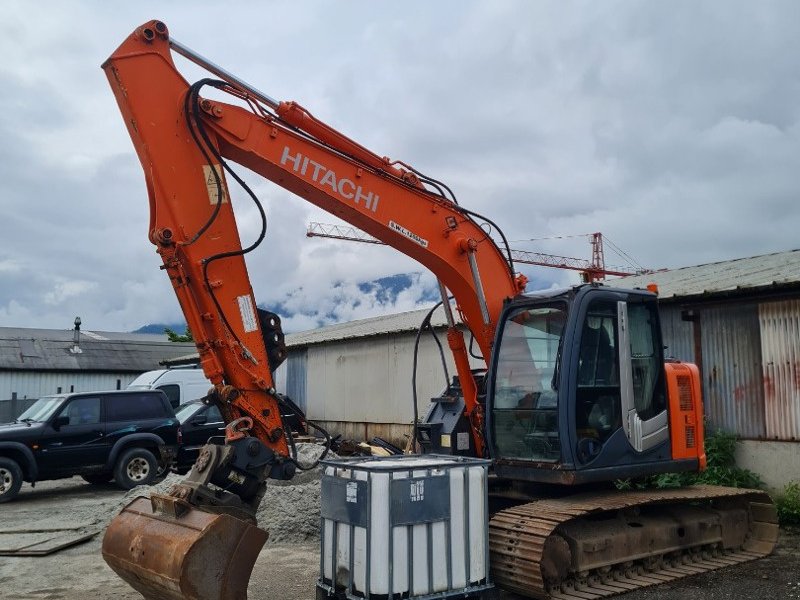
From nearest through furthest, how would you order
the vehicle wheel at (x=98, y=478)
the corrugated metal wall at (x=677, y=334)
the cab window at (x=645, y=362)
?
the cab window at (x=645, y=362), the corrugated metal wall at (x=677, y=334), the vehicle wheel at (x=98, y=478)

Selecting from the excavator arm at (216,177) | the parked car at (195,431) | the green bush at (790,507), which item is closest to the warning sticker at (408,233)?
the excavator arm at (216,177)

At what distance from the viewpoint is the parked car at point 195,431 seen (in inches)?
627

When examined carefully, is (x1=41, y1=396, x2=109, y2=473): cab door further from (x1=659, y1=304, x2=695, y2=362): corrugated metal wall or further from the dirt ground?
(x1=659, y1=304, x2=695, y2=362): corrugated metal wall

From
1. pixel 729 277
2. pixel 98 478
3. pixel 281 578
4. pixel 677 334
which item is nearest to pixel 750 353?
pixel 677 334

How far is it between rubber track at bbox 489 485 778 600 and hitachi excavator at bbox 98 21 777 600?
0.02 m

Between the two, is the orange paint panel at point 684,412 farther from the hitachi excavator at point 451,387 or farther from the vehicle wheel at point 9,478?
the vehicle wheel at point 9,478

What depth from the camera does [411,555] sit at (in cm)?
581

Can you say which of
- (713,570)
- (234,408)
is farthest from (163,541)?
(713,570)

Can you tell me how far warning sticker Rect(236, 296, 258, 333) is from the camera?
21.2 ft

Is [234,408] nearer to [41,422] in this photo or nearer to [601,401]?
[601,401]

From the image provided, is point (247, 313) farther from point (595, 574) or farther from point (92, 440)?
point (92, 440)

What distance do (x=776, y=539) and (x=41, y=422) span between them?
482 inches

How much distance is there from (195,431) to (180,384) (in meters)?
4.43

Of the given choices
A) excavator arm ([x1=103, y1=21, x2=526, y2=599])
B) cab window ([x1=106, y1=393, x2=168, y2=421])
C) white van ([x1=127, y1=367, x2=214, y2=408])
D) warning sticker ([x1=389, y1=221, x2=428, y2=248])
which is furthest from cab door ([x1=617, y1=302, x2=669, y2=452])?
white van ([x1=127, y1=367, x2=214, y2=408])
